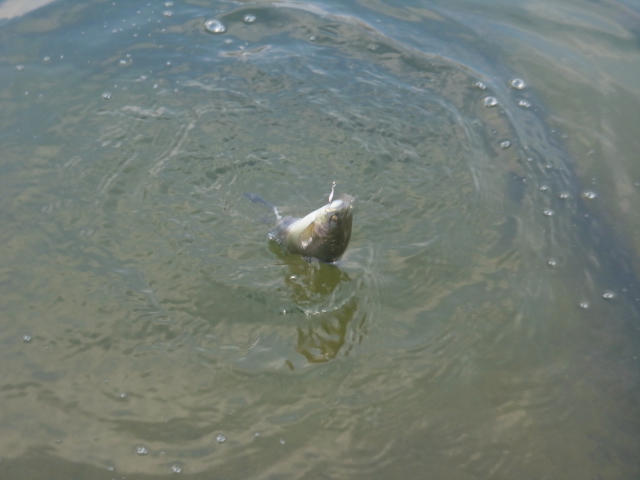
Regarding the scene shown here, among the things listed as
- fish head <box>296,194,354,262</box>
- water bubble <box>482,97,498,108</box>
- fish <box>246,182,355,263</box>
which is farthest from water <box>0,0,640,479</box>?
fish head <box>296,194,354,262</box>

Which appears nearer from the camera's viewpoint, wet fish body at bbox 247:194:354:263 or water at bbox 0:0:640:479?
water at bbox 0:0:640:479

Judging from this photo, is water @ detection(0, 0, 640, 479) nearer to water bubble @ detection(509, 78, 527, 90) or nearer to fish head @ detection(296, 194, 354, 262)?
water bubble @ detection(509, 78, 527, 90)

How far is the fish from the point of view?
371cm

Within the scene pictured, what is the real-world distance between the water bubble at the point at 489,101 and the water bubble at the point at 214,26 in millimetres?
2929

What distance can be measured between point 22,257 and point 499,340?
3.35m

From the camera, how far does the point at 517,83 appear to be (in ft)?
20.9

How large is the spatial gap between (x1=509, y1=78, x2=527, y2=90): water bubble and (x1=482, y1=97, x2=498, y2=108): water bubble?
0.42 meters

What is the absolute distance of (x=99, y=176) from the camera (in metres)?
4.98

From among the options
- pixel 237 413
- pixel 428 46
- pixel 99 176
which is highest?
pixel 428 46

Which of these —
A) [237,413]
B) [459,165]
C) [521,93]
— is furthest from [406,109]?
[237,413]

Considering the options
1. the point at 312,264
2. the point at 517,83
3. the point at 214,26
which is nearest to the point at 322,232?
the point at 312,264

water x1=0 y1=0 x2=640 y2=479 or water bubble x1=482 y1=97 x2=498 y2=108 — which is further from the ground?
water bubble x1=482 y1=97 x2=498 y2=108

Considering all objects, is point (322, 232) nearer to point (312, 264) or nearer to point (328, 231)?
point (328, 231)

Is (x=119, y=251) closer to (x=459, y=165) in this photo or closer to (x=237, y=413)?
(x=237, y=413)
